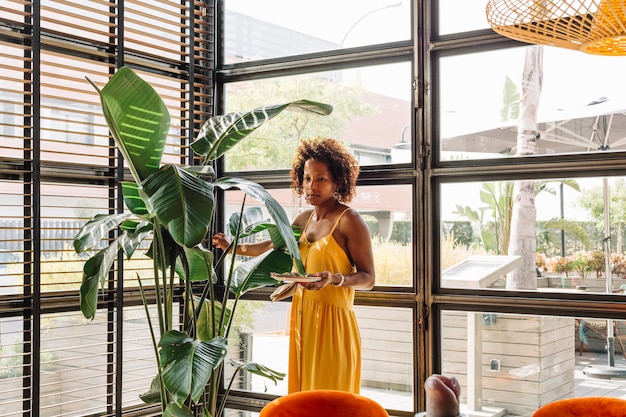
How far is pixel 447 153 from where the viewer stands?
3953 millimetres

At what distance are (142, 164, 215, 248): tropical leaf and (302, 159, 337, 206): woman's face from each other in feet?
3.16

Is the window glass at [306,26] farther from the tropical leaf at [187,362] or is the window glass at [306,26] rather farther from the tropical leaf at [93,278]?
the tropical leaf at [187,362]

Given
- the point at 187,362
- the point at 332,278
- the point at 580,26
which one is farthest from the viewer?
the point at 332,278

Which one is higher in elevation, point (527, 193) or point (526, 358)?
point (527, 193)

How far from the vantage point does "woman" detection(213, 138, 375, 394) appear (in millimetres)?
3572

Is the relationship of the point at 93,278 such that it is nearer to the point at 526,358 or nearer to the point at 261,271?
the point at 261,271

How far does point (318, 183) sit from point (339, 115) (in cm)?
76

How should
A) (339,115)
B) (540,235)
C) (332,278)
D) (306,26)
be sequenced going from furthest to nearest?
(306,26), (339,115), (540,235), (332,278)

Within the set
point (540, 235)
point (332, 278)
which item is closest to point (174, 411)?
point (332, 278)

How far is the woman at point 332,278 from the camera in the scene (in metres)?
3.57

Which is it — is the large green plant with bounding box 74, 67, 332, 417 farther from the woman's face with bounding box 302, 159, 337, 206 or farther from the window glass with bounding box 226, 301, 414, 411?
Answer: the window glass with bounding box 226, 301, 414, 411

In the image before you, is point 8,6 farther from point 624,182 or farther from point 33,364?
point 624,182

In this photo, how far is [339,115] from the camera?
4.34 m

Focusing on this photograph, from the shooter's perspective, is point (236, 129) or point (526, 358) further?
point (526, 358)
